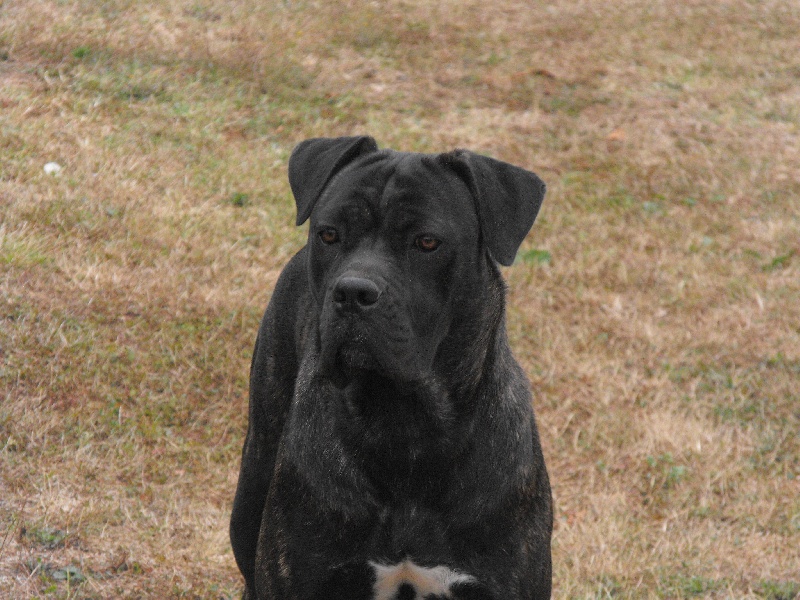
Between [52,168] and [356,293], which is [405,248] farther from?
[52,168]

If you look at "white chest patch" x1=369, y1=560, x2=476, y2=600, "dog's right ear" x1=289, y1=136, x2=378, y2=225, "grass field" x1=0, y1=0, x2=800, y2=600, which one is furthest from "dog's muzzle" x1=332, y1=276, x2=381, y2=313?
"grass field" x1=0, y1=0, x2=800, y2=600

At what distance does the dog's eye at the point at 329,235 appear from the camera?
4195mm

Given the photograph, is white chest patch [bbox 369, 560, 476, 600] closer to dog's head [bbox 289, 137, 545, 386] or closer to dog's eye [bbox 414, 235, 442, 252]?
dog's head [bbox 289, 137, 545, 386]

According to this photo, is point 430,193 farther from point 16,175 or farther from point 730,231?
point 730,231

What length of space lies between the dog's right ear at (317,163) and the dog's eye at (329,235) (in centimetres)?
27

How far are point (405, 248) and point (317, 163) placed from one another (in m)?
0.79

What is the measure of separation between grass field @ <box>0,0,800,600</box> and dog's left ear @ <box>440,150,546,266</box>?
2.75 meters

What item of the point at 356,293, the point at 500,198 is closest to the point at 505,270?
the point at 500,198

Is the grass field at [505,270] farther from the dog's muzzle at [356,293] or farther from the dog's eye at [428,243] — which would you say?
the dog's eye at [428,243]

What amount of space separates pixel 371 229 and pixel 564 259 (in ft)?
22.4

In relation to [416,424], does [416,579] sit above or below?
below

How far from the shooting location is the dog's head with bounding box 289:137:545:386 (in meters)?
3.86

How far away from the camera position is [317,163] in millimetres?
4641

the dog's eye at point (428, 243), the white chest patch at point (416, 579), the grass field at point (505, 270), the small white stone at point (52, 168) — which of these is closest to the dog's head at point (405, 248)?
the dog's eye at point (428, 243)
